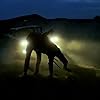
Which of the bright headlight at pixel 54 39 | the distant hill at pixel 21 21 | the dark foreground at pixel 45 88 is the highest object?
the distant hill at pixel 21 21

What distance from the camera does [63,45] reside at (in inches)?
1158

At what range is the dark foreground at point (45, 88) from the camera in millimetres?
14438

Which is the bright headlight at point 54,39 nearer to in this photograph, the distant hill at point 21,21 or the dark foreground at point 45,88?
the distant hill at point 21,21

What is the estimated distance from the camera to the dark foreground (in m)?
14.4

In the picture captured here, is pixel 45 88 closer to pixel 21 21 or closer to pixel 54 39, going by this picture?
pixel 21 21

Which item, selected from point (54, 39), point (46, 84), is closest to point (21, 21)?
point (54, 39)

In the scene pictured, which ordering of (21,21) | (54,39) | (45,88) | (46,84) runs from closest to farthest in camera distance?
(45,88)
(46,84)
(21,21)
(54,39)

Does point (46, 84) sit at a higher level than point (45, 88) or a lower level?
higher

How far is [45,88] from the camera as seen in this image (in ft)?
52.0

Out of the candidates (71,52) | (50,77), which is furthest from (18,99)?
(71,52)

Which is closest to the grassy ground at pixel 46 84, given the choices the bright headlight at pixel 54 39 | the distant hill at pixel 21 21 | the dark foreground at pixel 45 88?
the dark foreground at pixel 45 88

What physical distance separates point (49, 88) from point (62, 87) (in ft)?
2.56

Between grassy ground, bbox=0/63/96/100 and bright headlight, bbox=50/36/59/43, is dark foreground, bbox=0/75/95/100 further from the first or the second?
bright headlight, bbox=50/36/59/43

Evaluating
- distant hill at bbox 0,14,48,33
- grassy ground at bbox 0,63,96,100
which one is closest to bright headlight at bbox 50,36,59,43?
distant hill at bbox 0,14,48,33
